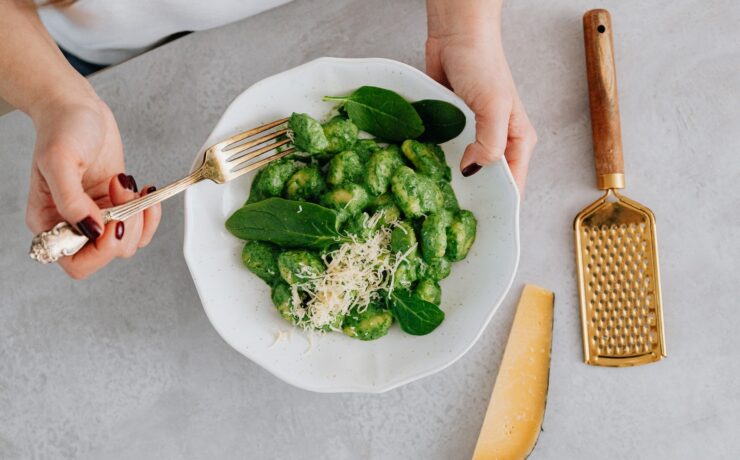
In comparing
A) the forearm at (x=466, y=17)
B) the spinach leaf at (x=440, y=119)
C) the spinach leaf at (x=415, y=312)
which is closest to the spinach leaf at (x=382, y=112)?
the spinach leaf at (x=440, y=119)

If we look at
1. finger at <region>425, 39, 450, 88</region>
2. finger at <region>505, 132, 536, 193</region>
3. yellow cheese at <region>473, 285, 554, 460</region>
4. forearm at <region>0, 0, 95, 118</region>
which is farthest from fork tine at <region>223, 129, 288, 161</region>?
yellow cheese at <region>473, 285, 554, 460</region>

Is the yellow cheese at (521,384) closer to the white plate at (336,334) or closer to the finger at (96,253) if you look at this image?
the white plate at (336,334)

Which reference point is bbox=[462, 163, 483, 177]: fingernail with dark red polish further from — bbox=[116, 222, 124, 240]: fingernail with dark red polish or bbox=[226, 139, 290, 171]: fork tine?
bbox=[116, 222, 124, 240]: fingernail with dark red polish

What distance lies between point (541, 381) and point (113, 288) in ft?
4.05

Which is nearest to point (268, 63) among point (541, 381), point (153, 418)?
point (153, 418)

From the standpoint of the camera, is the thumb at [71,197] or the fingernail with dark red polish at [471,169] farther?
the fingernail with dark red polish at [471,169]

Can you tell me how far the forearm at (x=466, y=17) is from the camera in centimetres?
157

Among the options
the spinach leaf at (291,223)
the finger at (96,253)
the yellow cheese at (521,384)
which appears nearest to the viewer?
the finger at (96,253)

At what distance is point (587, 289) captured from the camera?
5.73 feet

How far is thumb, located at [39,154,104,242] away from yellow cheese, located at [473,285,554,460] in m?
1.10

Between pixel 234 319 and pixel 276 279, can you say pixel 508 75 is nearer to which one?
pixel 276 279

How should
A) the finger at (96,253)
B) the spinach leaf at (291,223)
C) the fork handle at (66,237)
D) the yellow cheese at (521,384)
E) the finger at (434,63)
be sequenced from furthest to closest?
1. the yellow cheese at (521,384)
2. the finger at (434,63)
3. the spinach leaf at (291,223)
4. the finger at (96,253)
5. the fork handle at (66,237)

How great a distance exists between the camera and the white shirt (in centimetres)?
155

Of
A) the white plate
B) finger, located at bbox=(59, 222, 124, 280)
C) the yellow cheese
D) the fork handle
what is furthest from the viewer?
the yellow cheese
